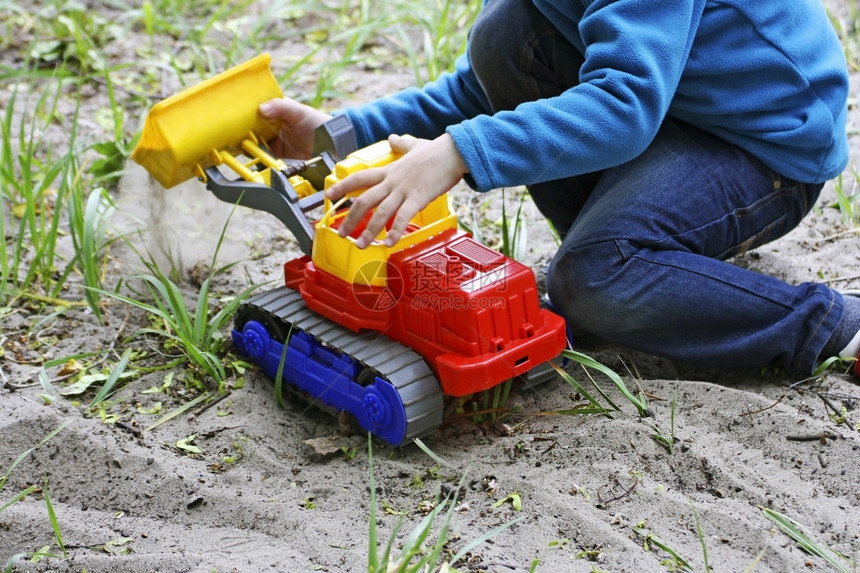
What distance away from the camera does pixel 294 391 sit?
6.55 feet

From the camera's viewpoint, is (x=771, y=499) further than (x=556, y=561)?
Yes

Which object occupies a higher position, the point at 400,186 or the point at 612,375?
the point at 400,186

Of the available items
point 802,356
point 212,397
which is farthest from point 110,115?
point 802,356

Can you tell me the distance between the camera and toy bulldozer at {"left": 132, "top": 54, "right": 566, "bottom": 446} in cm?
175

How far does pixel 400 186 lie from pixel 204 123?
0.63m

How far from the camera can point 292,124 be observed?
7.38 feet

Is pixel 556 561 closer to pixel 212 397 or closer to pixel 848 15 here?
pixel 212 397

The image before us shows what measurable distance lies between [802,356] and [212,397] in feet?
3.80

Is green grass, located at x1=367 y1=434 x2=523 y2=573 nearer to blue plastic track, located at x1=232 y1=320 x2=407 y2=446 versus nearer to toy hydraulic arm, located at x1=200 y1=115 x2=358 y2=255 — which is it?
blue plastic track, located at x1=232 y1=320 x2=407 y2=446

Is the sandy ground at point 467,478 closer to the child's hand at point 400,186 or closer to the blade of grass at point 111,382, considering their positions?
the blade of grass at point 111,382

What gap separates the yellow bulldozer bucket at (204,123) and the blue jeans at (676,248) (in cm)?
53

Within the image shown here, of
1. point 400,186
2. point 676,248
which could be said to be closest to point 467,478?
point 400,186

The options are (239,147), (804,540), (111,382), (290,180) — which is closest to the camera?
(804,540)

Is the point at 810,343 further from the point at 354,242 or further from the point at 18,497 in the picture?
the point at 18,497
